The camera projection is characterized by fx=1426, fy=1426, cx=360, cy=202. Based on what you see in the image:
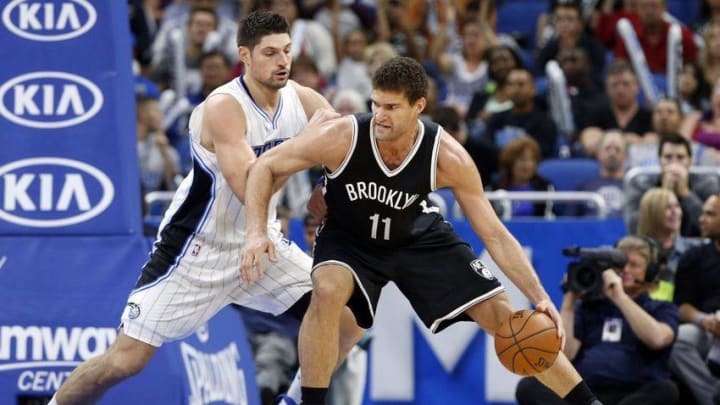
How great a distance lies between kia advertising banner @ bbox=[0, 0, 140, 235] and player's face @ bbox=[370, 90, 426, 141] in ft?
6.20

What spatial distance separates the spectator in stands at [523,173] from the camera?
452 inches

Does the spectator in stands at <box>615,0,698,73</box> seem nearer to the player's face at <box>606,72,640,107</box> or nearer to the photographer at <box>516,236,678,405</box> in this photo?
the player's face at <box>606,72,640,107</box>

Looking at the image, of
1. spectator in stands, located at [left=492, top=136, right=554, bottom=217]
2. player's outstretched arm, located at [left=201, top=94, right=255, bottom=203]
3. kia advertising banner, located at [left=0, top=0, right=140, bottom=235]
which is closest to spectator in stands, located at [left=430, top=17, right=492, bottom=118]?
spectator in stands, located at [left=492, top=136, right=554, bottom=217]

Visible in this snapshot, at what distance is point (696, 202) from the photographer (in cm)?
1052

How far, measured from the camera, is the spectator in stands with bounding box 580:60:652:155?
12656mm

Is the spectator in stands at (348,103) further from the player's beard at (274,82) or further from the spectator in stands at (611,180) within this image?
the player's beard at (274,82)

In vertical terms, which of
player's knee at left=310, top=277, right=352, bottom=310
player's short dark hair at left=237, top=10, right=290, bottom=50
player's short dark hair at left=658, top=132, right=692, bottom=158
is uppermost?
player's short dark hair at left=237, top=10, right=290, bottom=50

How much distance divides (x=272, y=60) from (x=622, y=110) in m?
6.08

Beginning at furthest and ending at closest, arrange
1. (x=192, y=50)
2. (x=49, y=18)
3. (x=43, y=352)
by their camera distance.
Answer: (x=192, y=50), (x=49, y=18), (x=43, y=352)

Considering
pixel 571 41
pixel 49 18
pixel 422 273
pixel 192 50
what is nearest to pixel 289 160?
pixel 422 273

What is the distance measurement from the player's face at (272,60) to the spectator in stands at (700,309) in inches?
134

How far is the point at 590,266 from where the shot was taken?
28.9 feet

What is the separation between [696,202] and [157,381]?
448cm

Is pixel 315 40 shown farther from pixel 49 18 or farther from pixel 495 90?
pixel 49 18
